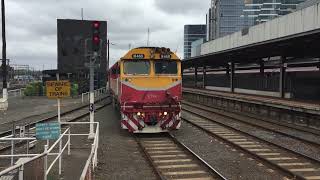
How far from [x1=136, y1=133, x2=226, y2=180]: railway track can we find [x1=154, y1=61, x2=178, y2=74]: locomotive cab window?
9.30ft

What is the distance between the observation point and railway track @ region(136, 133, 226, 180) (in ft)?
35.3

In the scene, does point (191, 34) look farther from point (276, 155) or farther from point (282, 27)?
point (276, 155)

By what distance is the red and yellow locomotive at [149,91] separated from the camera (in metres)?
17.9

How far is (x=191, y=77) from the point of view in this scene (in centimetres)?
7362

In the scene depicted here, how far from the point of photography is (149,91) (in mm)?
18062

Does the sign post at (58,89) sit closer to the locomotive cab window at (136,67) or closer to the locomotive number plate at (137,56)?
the locomotive cab window at (136,67)

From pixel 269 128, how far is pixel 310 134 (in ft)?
6.81

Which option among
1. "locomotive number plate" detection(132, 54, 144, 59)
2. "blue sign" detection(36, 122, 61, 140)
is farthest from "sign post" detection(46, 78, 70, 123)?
"locomotive number plate" detection(132, 54, 144, 59)

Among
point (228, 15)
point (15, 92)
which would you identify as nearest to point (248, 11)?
point (228, 15)

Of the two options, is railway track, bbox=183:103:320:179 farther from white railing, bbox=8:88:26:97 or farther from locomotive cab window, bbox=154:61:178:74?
white railing, bbox=8:88:26:97

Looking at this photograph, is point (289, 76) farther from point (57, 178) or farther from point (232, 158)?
point (57, 178)

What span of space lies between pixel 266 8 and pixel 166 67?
130m

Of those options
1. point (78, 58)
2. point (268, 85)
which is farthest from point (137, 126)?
point (78, 58)

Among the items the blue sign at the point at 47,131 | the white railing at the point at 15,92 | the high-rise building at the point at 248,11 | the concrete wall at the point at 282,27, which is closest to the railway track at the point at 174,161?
the blue sign at the point at 47,131
